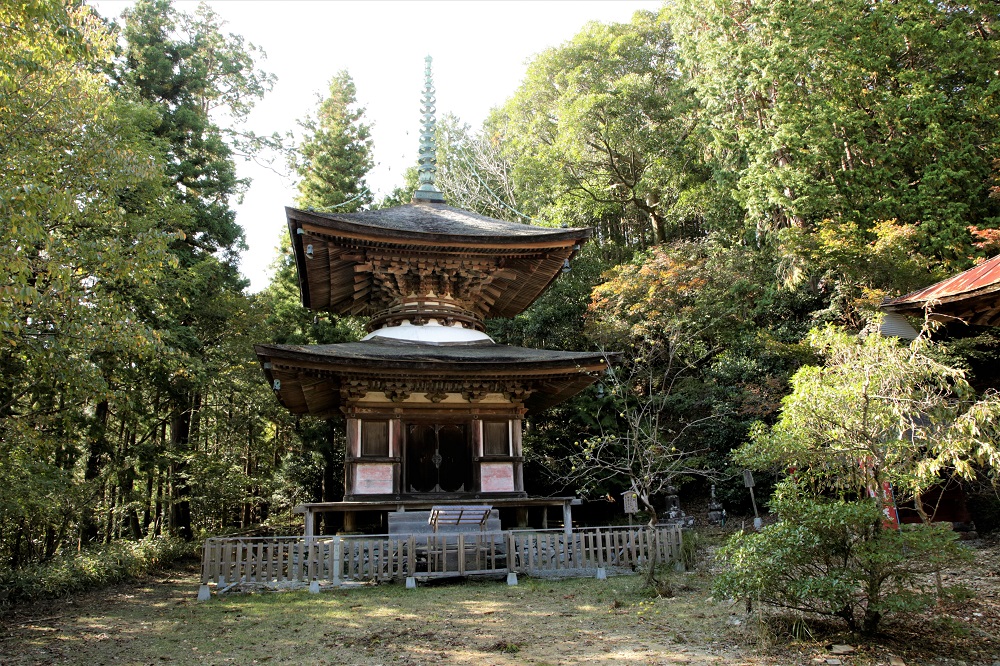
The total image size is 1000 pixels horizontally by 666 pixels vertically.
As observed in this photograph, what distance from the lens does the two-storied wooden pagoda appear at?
12.0 meters

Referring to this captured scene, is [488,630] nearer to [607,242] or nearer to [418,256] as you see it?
[418,256]

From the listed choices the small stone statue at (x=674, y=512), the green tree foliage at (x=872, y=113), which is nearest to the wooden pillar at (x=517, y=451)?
the small stone statue at (x=674, y=512)

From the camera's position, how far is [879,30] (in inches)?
762

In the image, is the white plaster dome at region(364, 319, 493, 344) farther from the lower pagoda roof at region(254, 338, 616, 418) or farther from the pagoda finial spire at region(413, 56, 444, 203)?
the pagoda finial spire at region(413, 56, 444, 203)

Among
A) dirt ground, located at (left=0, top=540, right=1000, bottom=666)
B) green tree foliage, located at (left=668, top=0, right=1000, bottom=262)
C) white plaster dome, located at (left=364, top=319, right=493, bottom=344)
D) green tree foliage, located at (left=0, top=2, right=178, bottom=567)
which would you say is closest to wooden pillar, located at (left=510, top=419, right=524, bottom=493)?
white plaster dome, located at (left=364, top=319, right=493, bottom=344)

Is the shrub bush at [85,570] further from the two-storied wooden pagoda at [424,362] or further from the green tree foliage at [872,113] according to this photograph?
the green tree foliage at [872,113]

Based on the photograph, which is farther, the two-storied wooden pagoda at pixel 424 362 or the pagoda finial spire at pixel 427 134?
the pagoda finial spire at pixel 427 134

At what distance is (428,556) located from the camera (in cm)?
1005

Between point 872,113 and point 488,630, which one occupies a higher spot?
point 872,113

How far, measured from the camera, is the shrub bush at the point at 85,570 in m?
10.0

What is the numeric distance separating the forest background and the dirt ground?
2.55m

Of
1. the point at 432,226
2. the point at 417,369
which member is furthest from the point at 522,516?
the point at 432,226

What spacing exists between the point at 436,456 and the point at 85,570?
6.18 meters

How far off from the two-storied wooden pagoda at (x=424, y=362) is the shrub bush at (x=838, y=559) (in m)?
6.42
